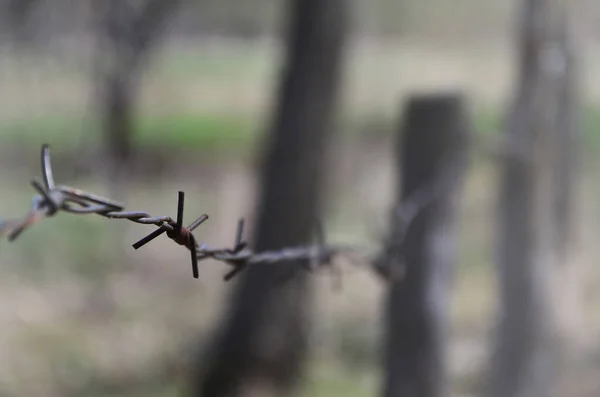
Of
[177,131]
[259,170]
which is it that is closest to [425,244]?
[259,170]

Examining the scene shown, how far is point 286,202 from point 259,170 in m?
0.57

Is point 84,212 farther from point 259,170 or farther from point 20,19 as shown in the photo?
point 20,19

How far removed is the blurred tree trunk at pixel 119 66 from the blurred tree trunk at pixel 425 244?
4487mm

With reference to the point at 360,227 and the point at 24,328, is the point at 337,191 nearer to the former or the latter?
the point at 360,227

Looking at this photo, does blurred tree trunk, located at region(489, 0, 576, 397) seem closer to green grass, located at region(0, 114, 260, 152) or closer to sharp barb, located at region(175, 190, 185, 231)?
sharp barb, located at region(175, 190, 185, 231)

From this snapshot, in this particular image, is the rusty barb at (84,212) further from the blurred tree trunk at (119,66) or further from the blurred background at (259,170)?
the blurred tree trunk at (119,66)

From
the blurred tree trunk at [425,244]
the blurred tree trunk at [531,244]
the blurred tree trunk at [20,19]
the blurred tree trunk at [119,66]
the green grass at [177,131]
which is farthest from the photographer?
the green grass at [177,131]

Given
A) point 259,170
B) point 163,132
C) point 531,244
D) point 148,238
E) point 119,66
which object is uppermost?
point 119,66

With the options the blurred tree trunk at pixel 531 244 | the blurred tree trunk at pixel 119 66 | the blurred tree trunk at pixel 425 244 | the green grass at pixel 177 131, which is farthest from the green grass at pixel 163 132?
the blurred tree trunk at pixel 425 244

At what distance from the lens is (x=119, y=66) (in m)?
5.88

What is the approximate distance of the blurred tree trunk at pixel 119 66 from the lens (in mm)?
5805

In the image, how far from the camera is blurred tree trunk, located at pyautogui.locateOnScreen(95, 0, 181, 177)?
5805 mm

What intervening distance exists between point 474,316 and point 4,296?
297cm

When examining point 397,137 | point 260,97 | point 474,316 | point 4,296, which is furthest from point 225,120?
point 397,137
